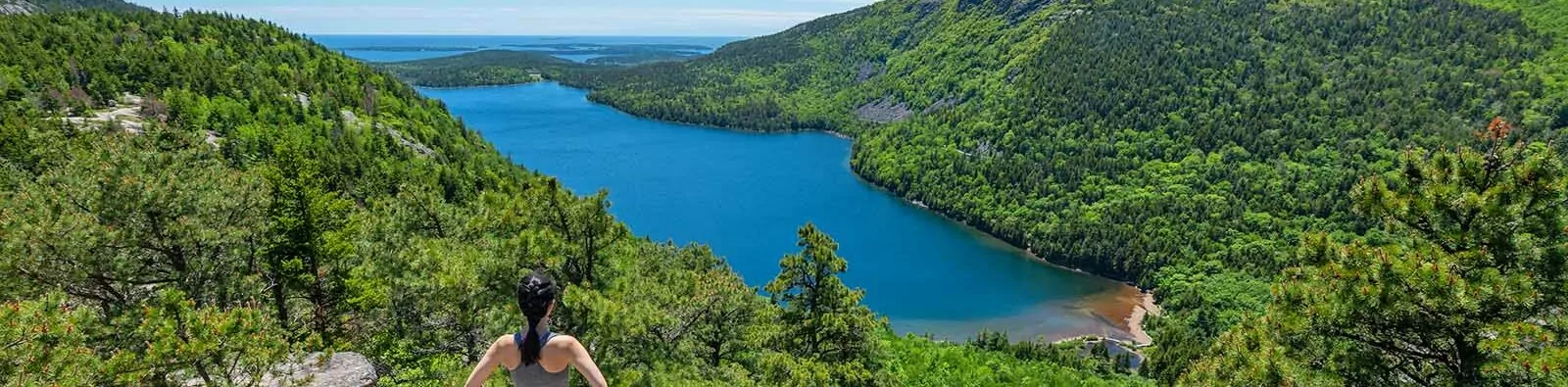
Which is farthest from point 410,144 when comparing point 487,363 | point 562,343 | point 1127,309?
point 562,343

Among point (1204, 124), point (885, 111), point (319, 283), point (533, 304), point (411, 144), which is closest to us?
point (533, 304)

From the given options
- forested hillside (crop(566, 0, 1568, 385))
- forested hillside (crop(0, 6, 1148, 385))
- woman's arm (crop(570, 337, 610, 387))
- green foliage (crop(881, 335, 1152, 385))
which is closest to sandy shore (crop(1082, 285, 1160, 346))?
forested hillside (crop(566, 0, 1568, 385))

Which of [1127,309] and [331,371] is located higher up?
[331,371]

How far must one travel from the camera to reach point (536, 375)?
18.4 ft

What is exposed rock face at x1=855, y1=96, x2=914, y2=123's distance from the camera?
181m

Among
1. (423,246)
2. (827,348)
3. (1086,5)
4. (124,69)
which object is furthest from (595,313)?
(1086,5)

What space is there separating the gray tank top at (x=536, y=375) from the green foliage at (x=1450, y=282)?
10.7m

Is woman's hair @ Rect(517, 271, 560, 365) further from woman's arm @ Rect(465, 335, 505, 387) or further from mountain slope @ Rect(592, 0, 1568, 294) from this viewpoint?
mountain slope @ Rect(592, 0, 1568, 294)

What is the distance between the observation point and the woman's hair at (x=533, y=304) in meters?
5.23

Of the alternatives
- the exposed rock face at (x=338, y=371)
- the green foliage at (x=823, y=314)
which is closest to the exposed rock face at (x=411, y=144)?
the green foliage at (x=823, y=314)

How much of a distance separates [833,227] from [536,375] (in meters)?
97.8

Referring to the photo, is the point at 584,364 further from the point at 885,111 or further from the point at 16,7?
the point at 885,111

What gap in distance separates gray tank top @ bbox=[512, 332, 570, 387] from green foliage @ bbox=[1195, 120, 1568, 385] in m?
10.7

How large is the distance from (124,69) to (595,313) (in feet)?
251
